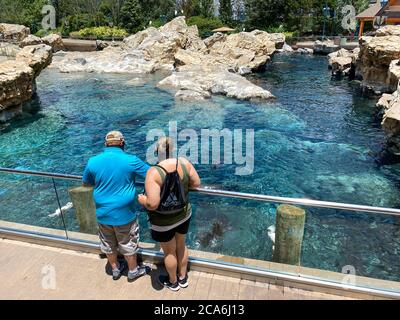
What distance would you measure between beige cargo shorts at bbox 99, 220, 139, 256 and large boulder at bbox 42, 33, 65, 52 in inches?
1662

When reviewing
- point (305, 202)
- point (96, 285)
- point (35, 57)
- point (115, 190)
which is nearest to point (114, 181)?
point (115, 190)

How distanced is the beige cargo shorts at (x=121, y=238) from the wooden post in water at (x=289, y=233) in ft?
6.61

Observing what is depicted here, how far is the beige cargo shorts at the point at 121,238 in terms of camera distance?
14.5 ft

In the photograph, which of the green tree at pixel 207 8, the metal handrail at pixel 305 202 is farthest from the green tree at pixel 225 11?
the metal handrail at pixel 305 202

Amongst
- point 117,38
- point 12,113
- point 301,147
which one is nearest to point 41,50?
point 12,113

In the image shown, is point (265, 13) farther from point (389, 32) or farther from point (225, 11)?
point (389, 32)

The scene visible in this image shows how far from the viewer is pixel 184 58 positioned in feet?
111

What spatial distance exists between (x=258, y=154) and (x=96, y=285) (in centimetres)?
1020

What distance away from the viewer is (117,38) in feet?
169

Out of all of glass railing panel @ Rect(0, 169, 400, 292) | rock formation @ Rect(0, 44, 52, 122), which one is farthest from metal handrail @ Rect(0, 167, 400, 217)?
rock formation @ Rect(0, 44, 52, 122)

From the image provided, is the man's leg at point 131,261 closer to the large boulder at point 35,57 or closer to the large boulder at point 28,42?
the large boulder at point 35,57

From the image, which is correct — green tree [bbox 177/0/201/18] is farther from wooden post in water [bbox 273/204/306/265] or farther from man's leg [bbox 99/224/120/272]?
man's leg [bbox 99/224/120/272]

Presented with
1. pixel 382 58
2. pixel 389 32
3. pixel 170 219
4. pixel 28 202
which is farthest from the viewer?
pixel 389 32

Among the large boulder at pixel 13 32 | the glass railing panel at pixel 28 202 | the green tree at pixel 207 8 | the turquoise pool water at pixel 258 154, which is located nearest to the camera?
the turquoise pool water at pixel 258 154
